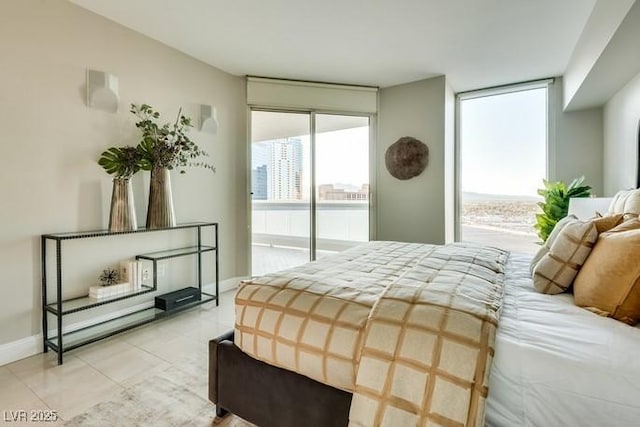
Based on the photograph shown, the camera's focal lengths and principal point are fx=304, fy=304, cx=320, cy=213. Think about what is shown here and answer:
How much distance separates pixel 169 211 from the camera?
2773 mm

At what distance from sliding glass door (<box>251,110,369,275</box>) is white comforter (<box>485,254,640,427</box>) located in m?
3.29

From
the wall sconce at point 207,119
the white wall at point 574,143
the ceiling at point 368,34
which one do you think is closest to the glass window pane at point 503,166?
the white wall at point 574,143

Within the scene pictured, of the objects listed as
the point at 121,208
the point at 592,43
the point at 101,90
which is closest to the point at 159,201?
the point at 121,208

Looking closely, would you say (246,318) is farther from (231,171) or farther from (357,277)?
(231,171)

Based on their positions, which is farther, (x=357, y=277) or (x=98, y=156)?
(x=98, y=156)

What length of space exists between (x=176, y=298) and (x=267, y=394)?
193cm

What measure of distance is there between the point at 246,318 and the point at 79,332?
6.28ft

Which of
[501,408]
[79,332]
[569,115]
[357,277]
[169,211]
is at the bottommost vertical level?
[79,332]

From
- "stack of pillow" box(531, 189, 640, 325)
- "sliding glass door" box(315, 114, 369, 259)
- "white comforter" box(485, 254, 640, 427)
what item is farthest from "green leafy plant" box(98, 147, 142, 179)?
"stack of pillow" box(531, 189, 640, 325)

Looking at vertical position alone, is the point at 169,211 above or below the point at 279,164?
below

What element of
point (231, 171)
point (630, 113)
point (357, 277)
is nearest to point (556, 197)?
point (630, 113)

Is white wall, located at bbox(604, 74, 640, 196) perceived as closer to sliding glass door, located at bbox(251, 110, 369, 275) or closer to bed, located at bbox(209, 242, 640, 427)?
bed, located at bbox(209, 242, 640, 427)

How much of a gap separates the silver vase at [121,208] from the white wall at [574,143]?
15.5 ft

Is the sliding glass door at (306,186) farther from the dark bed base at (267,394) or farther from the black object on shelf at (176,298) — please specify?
the dark bed base at (267,394)
